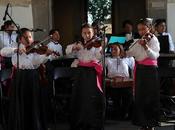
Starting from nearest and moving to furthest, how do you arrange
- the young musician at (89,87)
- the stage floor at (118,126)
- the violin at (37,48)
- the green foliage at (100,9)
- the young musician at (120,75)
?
the violin at (37,48) < the young musician at (89,87) < the stage floor at (118,126) < the young musician at (120,75) < the green foliage at (100,9)

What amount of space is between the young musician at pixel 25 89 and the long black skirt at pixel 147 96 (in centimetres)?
114

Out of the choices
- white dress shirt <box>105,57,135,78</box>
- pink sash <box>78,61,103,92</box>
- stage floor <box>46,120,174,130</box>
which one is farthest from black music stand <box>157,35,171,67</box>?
pink sash <box>78,61,103,92</box>

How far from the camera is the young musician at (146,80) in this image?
18.7 ft

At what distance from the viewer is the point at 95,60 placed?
5.84 m

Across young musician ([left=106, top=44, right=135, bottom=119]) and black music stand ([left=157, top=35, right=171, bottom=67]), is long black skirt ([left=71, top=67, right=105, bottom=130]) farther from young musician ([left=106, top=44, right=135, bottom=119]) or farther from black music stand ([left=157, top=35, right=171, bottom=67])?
black music stand ([left=157, top=35, right=171, bottom=67])

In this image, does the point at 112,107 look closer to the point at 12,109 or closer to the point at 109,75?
the point at 109,75

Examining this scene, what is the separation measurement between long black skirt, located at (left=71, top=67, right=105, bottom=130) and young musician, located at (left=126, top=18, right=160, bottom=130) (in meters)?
0.45

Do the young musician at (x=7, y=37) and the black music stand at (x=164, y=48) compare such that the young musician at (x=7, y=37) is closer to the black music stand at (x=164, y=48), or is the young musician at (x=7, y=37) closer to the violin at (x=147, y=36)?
Answer: the black music stand at (x=164, y=48)

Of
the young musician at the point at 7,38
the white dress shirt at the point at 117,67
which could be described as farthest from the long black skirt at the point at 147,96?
the young musician at the point at 7,38

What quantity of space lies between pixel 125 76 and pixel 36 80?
177 centimetres

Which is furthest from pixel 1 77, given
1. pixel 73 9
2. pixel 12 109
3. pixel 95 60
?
pixel 73 9

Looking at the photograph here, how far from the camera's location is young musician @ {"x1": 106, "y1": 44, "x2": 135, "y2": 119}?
709 centimetres

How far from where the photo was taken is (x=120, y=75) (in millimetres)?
7133

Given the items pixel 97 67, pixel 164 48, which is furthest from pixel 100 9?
pixel 97 67
